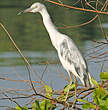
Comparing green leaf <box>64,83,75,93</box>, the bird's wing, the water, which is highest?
the water

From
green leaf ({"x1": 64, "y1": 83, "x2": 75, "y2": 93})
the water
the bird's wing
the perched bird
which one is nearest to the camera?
green leaf ({"x1": 64, "y1": 83, "x2": 75, "y2": 93})

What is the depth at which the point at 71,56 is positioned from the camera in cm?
377

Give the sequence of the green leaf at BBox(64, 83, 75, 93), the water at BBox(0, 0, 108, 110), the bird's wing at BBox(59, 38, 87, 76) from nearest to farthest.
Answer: the green leaf at BBox(64, 83, 75, 93), the bird's wing at BBox(59, 38, 87, 76), the water at BBox(0, 0, 108, 110)

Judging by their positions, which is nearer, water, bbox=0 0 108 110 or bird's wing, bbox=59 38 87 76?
bird's wing, bbox=59 38 87 76

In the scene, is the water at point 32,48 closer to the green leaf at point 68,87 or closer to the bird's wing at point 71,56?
the bird's wing at point 71,56

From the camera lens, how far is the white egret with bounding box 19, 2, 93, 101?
348 cm

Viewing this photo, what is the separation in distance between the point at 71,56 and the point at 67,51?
6 centimetres

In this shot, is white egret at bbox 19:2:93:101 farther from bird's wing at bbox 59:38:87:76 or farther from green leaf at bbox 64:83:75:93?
green leaf at bbox 64:83:75:93

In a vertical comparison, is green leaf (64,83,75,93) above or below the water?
below

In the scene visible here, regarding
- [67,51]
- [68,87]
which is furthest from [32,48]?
[68,87]

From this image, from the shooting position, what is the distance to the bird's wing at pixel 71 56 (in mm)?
3582

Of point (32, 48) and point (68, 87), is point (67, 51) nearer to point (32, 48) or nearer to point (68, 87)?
point (68, 87)

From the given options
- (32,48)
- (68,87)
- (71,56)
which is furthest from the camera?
(32,48)

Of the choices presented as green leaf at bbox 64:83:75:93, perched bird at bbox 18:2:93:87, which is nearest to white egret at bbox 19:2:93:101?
perched bird at bbox 18:2:93:87
